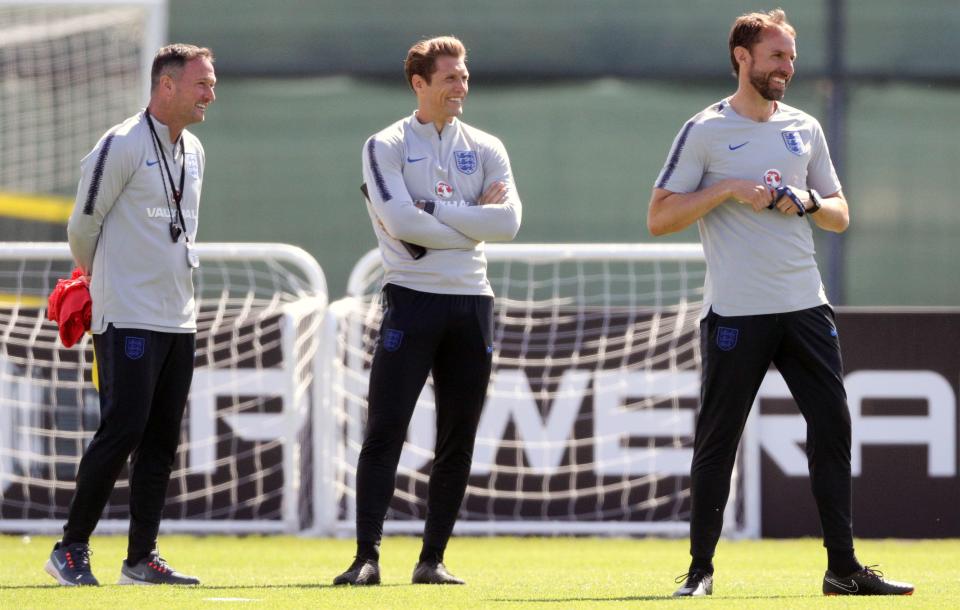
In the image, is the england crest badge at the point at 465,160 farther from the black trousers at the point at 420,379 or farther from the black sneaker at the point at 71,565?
the black sneaker at the point at 71,565

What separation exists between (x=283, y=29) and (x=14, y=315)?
419cm

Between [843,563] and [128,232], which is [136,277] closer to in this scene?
[128,232]

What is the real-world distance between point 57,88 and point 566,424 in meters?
4.86

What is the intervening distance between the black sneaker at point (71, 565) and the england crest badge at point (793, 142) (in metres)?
2.46

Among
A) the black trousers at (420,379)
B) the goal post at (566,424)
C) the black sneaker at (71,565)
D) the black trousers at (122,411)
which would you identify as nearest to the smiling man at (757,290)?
the black trousers at (420,379)

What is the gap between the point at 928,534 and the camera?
23.4 ft

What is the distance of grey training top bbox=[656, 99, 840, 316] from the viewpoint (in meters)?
4.56

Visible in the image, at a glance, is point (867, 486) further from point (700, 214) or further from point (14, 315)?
point (14, 315)

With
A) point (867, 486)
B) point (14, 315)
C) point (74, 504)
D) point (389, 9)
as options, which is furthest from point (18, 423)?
point (389, 9)

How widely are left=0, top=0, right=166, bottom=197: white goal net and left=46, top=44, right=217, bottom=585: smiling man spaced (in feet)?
17.8

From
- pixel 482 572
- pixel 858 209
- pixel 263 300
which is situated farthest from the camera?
pixel 858 209

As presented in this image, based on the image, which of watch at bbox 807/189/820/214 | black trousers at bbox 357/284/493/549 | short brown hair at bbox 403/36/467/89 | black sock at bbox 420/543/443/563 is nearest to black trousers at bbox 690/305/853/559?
watch at bbox 807/189/820/214

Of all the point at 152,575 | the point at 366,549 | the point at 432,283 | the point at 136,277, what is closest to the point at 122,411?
the point at 136,277

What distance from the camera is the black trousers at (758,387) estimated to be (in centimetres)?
455
